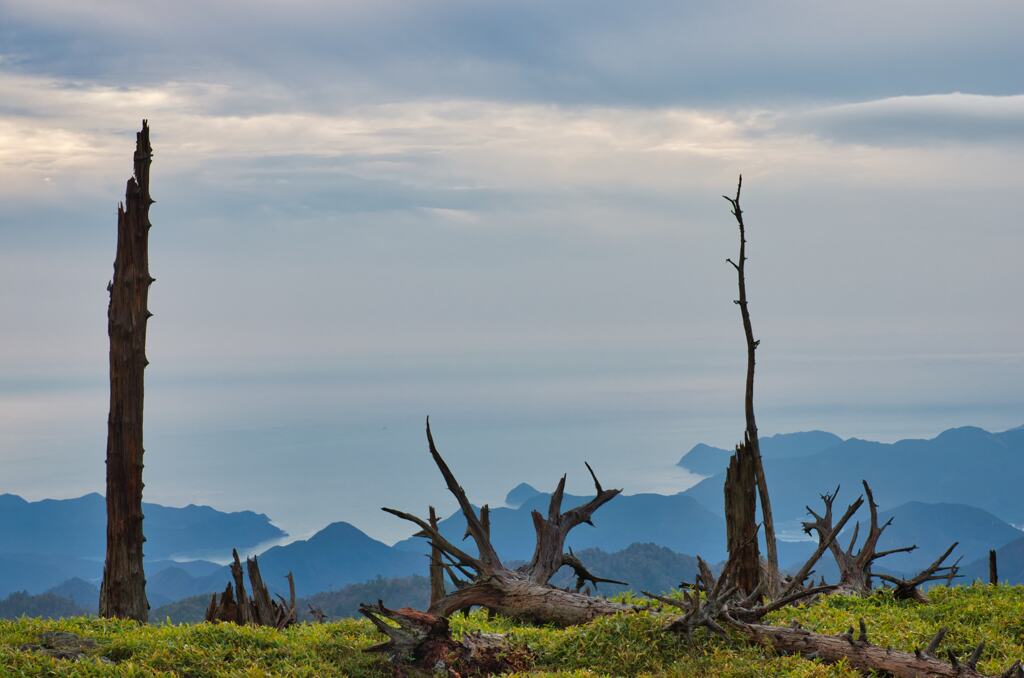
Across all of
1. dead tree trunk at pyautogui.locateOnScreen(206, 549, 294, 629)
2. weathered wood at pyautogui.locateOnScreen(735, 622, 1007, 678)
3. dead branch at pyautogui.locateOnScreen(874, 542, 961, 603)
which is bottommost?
dead tree trunk at pyautogui.locateOnScreen(206, 549, 294, 629)

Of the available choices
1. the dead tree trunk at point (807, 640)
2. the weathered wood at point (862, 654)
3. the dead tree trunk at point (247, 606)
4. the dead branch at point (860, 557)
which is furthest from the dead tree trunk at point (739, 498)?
the dead tree trunk at point (247, 606)

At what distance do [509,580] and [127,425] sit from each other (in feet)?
26.2

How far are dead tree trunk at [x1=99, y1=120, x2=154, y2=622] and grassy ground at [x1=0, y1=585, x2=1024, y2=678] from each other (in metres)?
4.85

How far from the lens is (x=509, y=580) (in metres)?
13.7

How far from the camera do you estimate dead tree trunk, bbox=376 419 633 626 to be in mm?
12961

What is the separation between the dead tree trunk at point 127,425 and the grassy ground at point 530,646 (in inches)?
191

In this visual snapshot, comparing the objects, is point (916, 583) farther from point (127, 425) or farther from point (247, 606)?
point (127, 425)

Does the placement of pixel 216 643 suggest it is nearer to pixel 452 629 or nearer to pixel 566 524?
pixel 452 629

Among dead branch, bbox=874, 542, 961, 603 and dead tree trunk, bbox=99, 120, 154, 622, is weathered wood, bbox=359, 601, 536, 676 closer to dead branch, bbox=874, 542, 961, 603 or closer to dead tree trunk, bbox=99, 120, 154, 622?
dead branch, bbox=874, 542, 961, 603

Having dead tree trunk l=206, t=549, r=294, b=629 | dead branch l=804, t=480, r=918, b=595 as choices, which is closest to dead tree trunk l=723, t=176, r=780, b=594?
dead branch l=804, t=480, r=918, b=595

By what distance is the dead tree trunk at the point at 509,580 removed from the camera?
1296 centimetres

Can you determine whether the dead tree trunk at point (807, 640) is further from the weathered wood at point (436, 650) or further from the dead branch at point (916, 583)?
the dead branch at point (916, 583)

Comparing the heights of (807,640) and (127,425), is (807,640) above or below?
below

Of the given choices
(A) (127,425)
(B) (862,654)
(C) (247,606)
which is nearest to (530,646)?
(B) (862,654)
